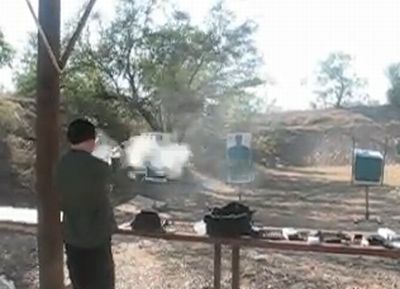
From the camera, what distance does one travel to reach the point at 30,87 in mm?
13781

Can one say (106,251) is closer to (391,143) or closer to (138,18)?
(138,18)

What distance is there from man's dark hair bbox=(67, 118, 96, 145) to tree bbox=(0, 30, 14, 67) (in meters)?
11.5

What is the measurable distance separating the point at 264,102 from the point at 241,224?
16072 mm

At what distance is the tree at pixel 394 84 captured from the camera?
79.3 feet

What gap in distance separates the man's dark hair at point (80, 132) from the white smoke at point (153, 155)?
346 inches

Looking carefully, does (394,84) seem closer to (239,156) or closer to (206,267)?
(239,156)

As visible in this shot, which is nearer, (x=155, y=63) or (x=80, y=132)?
(x=80, y=132)

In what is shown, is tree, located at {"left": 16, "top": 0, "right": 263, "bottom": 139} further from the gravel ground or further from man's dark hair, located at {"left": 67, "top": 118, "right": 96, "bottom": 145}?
man's dark hair, located at {"left": 67, "top": 118, "right": 96, "bottom": 145}

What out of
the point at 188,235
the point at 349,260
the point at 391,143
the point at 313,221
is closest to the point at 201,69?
the point at 313,221

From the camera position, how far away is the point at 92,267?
2.86 m

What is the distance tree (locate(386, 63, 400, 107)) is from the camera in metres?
24.2

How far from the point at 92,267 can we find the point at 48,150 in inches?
23.2

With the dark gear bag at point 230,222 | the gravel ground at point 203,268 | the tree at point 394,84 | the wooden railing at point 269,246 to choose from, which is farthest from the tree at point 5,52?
the tree at point 394,84

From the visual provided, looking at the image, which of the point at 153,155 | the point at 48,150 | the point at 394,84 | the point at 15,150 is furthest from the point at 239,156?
the point at 394,84
